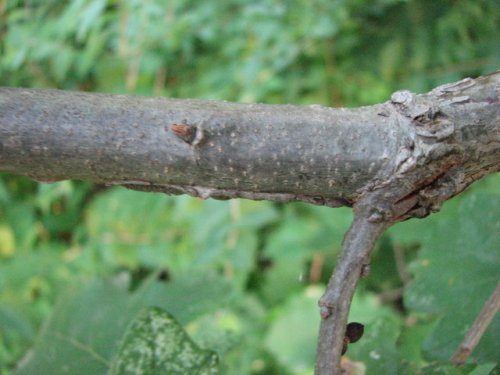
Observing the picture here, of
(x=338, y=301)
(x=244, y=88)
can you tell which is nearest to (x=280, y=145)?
(x=338, y=301)

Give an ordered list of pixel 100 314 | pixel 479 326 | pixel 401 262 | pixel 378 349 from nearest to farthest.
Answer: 1. pixel 479 326
2. pixel 378 349
3. pixel 100 314
4. pixel 401 262

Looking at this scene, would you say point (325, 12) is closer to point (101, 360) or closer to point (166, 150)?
point (101, 360)

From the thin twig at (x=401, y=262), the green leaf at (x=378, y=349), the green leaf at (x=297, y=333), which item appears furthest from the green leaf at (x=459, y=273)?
the green leaf at (x=297, y=333)

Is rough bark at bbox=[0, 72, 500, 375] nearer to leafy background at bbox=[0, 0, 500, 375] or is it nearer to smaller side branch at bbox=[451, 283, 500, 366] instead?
smaller side branch at bbox=[451, 283, 500, 366]

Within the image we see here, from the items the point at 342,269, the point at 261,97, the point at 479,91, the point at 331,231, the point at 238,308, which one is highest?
the point at 261,97

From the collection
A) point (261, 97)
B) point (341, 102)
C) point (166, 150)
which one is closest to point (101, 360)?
point (166, 150)

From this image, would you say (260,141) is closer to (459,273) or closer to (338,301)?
(338,301)

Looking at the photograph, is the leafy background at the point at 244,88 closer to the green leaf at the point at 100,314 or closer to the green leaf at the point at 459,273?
the green leaf at the point at 100,314
